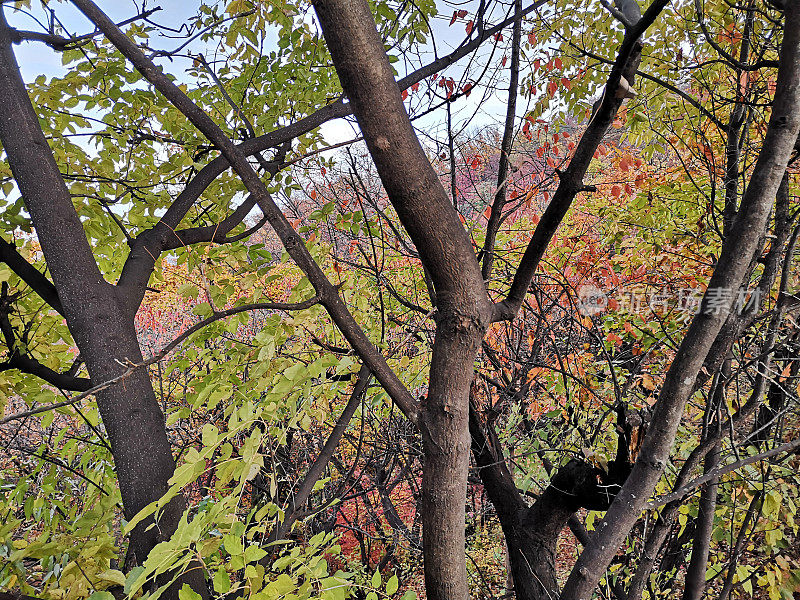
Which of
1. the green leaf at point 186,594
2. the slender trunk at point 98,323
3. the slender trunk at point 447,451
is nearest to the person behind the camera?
the green leaf at point 186,594

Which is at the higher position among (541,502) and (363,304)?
(363,304)

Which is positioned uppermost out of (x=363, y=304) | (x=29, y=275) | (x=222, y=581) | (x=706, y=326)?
(x=29, y=275)

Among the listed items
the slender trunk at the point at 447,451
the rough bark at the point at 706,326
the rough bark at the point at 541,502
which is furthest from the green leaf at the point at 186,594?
the rough bark at the point at 541,502

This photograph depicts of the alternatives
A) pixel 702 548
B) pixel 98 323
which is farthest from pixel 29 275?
pixel 702 548

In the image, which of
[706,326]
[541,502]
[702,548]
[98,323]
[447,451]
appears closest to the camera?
[447,451]

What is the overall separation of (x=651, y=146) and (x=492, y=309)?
2830 millimetres

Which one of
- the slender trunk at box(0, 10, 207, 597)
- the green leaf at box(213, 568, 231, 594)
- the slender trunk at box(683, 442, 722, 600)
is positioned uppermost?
the slender trunk at box(0, 10, 207, 597)

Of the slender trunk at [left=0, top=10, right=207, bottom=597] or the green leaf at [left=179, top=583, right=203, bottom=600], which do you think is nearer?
the green leaf at [left=179, top=583, right=203, bottom=600]

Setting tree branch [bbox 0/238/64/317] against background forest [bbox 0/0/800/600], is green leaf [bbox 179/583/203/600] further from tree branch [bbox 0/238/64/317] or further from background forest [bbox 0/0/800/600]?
tree branch [bbox 0/238/64/317]

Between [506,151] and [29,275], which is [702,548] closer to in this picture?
[506,151]

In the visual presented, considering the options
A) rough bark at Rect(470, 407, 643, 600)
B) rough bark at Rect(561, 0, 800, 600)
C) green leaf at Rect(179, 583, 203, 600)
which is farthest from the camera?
rough bark at Rect(470, 407, 643, 600)

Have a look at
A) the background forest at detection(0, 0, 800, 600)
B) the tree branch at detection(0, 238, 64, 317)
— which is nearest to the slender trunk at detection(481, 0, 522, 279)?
the background forest at detection(0, 0, 800, 600)

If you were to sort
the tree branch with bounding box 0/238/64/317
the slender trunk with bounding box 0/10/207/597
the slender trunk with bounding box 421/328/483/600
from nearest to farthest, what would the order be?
the slender trunk with bounding box 421/328/483/600
the slender trunk with bounding box 0/10/207/597
the tree branch with bounding box 0/238/64/317

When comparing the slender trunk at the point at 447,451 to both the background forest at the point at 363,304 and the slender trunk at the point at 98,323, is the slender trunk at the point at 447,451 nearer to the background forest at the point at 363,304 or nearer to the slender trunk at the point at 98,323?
the background forest at the point at 363,304
